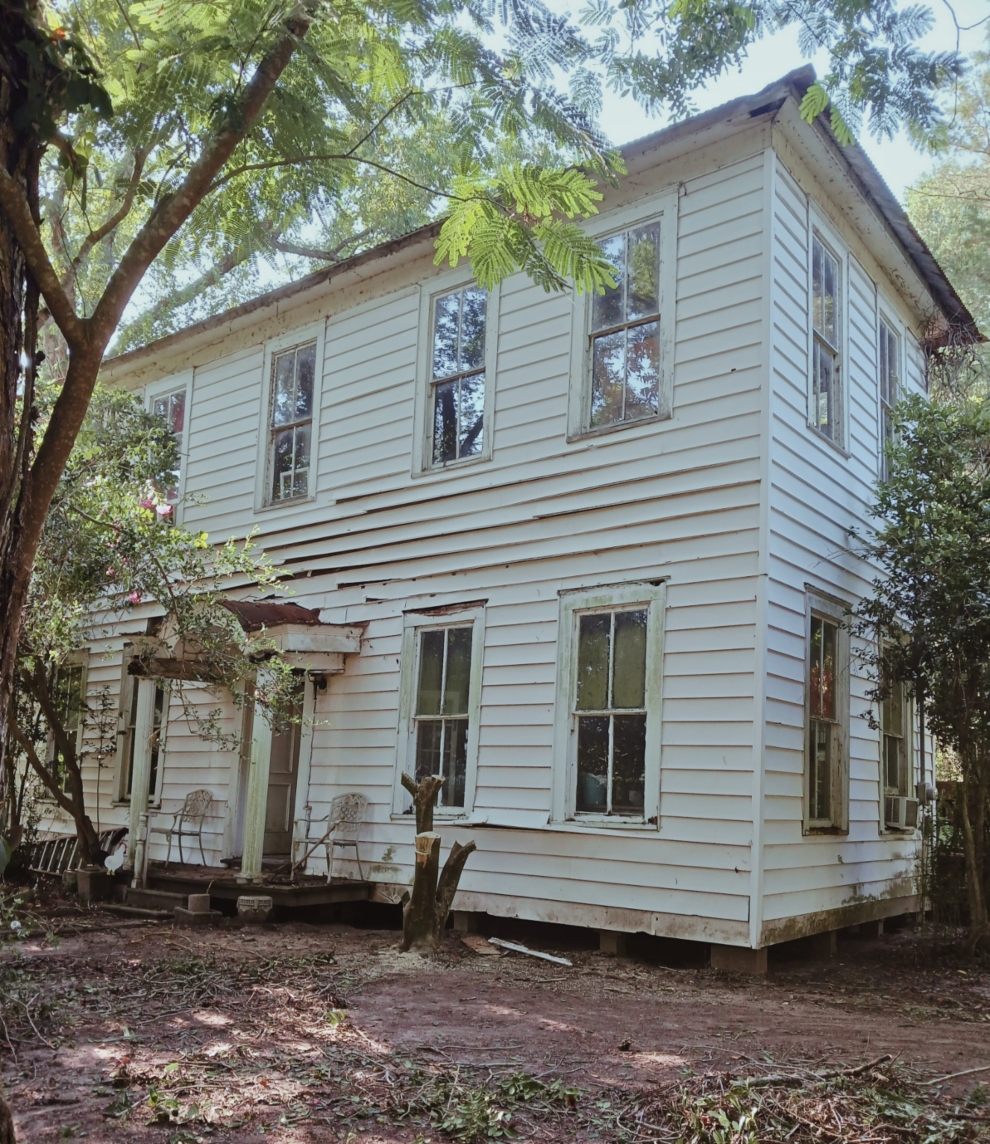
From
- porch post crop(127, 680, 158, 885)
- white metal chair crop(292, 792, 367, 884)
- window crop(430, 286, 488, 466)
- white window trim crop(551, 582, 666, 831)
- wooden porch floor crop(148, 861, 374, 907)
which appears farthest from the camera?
porch post crop(127, 680, 158, 885)

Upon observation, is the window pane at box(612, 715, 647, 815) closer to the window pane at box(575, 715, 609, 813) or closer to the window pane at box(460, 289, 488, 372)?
the window pane at box(575, 715, 609, 813)

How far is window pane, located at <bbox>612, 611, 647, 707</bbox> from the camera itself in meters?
9.02

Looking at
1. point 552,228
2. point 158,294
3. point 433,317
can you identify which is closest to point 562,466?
point 433,317

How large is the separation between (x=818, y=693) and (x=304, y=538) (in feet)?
19.7

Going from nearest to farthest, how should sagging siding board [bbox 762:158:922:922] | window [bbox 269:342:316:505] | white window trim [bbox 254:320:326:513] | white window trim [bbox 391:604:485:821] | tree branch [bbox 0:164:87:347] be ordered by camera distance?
tree branch [bbox 0:164:87:347]
sagging siding board [bbox 762:158:922:922]
white window trim [bbox 391:604:485:821]
white window trim [bbox 254:320:326:513]
window [bbox 269:342:316:505]

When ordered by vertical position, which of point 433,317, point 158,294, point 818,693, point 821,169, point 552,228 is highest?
point 158,294

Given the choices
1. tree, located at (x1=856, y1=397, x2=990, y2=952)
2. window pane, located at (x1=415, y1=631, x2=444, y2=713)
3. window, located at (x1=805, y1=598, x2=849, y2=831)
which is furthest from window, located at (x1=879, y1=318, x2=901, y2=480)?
window pane, located at (x1=415, y1=631, x2=444, y2=713)

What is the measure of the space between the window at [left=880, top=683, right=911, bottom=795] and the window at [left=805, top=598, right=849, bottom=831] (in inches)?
52.4

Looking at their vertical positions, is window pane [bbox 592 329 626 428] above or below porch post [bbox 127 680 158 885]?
above

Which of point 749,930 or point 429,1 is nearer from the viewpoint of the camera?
point 429,1

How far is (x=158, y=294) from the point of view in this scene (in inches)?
942

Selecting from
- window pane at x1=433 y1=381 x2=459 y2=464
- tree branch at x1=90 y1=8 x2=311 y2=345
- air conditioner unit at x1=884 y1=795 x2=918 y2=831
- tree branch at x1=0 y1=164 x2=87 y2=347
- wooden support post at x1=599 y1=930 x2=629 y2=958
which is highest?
window pane at x1=433 y1=381 x2=459 y2=464

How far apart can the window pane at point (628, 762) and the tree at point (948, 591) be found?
2346 millimetres

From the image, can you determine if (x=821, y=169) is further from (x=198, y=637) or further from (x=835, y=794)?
(x=198, y=637)
